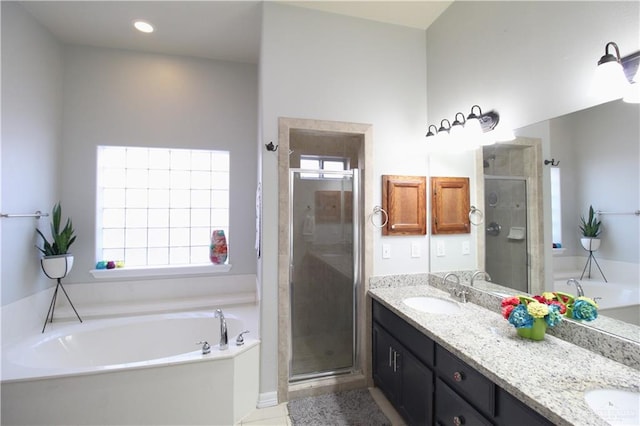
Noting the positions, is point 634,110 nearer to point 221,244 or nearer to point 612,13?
point 612,13

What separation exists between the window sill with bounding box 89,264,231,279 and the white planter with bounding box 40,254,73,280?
0.34 meters

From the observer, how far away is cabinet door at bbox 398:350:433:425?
4.91 ft

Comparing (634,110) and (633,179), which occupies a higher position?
(634,110)

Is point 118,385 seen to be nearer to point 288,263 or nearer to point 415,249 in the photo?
point 288,263

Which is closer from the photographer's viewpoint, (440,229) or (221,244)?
(440,229)

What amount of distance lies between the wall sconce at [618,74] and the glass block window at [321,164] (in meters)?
1.57

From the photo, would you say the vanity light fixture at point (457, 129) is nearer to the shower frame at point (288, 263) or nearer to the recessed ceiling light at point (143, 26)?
the shower frame at point (288, 263)

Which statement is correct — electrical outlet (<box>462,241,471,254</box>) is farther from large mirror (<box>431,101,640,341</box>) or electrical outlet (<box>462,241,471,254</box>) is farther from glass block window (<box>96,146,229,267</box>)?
glass block window (<box>96,146,229,267</box>)

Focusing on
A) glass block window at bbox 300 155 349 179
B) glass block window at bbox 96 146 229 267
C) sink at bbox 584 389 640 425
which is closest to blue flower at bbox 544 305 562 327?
sink at bbox 584 389 640 425

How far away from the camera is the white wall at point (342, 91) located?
6.64 feet

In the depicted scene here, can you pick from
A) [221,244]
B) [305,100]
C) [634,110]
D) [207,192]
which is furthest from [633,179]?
[207,192]

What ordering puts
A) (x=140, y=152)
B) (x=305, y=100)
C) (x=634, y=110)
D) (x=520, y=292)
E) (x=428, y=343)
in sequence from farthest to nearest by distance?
(x=140, y=152) → (x=305, y=100) → (x=520, y=292) → (x=428, y=343) → (x=634, y=110)

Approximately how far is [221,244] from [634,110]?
3208 millimetres

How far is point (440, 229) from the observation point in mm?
2281
